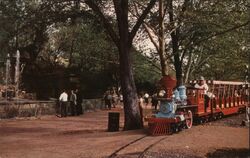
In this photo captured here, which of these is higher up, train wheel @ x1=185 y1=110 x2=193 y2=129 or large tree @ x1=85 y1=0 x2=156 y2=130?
large tree @ x1=85 y1=0 x2=156 y2=130

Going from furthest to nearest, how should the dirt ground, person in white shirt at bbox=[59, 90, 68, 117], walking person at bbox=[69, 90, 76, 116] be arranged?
walking person at bbox=[69, 90, 76, 116], person in white shirt at bbox=[59, 90, 68, 117], the dirt ground

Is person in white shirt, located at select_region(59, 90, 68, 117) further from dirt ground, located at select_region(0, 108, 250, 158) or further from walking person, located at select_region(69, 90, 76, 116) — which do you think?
dirt ground, located at select_region(0, 108, 250, 158)

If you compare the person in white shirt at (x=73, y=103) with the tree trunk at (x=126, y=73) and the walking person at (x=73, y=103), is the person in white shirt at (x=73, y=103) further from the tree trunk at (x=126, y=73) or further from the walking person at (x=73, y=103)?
the tree trunk at (x=126, y=73)

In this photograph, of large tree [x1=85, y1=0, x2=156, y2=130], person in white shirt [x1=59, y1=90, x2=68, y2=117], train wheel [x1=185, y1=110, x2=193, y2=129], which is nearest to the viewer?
train wheel [x1=185, y1=110, x2=193, y2=129]

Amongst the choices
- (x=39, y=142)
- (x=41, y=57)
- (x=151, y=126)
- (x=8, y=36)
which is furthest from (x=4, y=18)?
(x=41, y=57)

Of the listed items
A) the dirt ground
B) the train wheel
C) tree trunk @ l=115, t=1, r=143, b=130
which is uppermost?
tree trunk @ l=115, t=1, r=143, b=130

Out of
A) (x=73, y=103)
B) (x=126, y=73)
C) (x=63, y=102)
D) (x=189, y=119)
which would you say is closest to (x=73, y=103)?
(x=73, y=103)

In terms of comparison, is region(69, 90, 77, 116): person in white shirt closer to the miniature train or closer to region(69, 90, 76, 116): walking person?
region(69, 90, 76, 116): walking person

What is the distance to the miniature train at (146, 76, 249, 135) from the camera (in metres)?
20.7

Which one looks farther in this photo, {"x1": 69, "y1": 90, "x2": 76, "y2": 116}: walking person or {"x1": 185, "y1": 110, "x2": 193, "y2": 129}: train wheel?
{"x1": 69, "y1": 90, "x2": 76, "y2": 116}: walking person

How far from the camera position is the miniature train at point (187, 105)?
2067cm

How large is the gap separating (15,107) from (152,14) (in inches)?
411

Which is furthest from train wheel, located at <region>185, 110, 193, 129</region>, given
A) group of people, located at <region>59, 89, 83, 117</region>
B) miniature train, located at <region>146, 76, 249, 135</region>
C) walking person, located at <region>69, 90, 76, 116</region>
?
walking person, located at <region>69, 90, 76, 116</region>

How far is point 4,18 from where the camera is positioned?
23.8m
